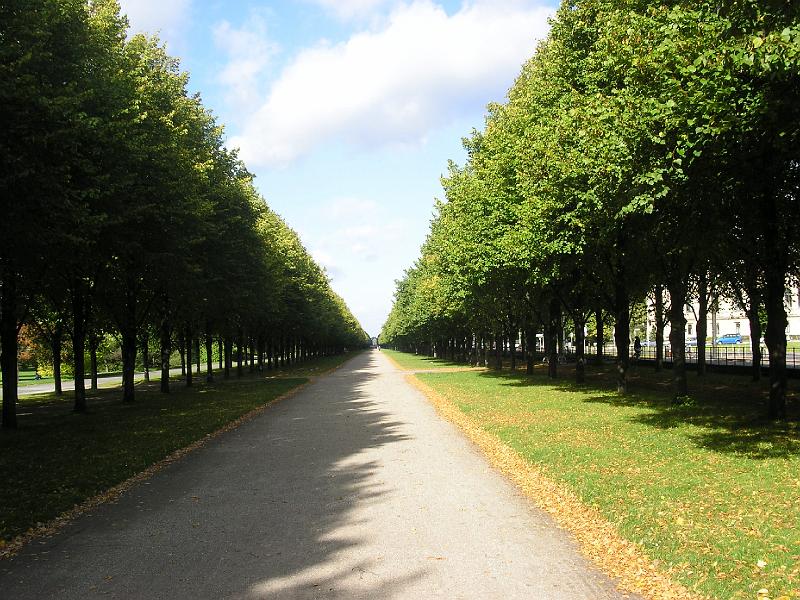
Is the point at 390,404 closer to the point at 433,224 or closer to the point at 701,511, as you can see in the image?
the point at 701,511

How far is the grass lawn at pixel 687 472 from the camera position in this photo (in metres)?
6.12

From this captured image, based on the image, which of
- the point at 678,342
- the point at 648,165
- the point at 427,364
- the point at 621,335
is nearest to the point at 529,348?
the point at 621,335

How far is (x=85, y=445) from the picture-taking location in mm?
14211

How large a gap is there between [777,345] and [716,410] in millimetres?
4376

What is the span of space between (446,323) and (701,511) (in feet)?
172

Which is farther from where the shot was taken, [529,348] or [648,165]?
[529,348]

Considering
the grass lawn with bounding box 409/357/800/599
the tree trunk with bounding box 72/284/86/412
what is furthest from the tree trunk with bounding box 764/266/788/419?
the tree trunk with bounding box 72/284/86/412

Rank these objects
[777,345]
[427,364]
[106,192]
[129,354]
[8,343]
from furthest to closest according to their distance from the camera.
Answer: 1. [427,364]
2. [129,354]
3. [8,343]
4. [777,345]
5. [106,192]

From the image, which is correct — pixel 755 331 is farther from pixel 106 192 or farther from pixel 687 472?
pixel 106 192

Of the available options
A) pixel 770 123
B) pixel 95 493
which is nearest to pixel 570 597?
pixel 95 493

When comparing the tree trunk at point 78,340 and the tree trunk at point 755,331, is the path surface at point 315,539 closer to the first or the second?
the tree trunk at point 78,340

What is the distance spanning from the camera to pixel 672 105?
11.2m

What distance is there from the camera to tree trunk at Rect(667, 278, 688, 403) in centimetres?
1964

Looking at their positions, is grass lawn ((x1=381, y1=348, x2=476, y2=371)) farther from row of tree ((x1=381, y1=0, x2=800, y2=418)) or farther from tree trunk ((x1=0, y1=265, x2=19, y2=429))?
tree trunk ((x1=0, y1=265, x2=19, y2=429))
